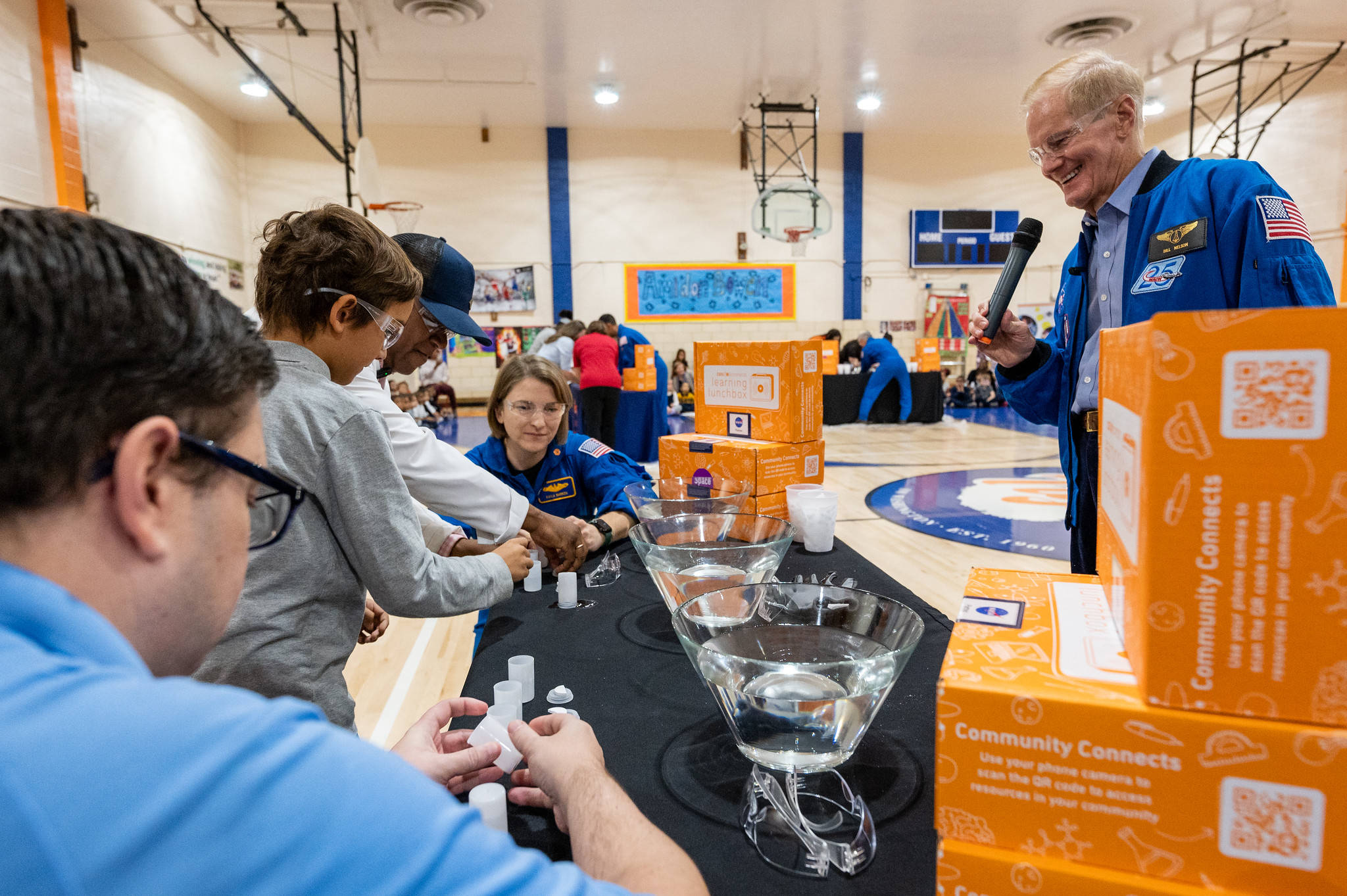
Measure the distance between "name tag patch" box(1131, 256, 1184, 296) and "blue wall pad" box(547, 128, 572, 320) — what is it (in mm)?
10422

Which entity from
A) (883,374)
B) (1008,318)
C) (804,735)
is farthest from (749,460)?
(883,374)

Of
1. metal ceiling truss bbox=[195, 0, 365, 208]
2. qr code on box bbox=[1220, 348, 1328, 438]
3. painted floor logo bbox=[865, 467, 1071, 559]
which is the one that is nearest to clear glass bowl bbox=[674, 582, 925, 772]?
qr code on box bbox=[1220, 348, 1328, 438]

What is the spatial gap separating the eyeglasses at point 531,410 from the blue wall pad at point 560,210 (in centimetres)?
939

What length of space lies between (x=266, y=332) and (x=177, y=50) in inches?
367

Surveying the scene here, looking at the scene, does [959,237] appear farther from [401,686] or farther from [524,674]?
[524,674]

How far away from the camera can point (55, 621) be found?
39 cm

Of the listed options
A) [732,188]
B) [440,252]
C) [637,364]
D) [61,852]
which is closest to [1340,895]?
[61,852]

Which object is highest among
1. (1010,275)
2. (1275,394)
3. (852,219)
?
(852,219)

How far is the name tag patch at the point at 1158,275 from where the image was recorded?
63.4 inches

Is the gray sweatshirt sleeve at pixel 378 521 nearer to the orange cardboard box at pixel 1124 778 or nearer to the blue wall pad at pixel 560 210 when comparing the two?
the orange cardboard box at pixel 1124 778

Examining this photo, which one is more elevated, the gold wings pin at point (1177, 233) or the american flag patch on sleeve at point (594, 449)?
the gold wings pin at point (1177, 233)

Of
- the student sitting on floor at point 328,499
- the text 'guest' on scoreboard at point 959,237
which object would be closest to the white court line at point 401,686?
the student sitting on floor at point 328,499

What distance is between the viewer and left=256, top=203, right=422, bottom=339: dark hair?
45.8 inches

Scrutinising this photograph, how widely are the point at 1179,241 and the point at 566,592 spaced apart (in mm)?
1470
